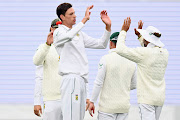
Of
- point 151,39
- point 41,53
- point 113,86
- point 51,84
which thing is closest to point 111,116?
point 113,86

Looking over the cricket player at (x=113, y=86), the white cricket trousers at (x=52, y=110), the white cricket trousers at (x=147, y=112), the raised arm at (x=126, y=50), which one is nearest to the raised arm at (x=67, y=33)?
the raised arm at (x=126, y=50)

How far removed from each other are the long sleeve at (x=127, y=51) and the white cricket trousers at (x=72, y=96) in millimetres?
755

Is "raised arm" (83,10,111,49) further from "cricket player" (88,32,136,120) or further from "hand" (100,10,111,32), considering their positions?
"cricket player" (88,32,136,120)

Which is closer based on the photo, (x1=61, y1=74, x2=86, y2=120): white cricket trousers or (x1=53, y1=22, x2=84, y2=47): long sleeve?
(x1=53, y1=22, x2=84, y2=47): long sleeve

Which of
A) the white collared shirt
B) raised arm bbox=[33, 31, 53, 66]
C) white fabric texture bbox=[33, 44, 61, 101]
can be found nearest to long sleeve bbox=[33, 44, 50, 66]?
raised arm bbox=[33, 31, 53, 66]

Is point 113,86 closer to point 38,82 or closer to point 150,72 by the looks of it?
point 150,72

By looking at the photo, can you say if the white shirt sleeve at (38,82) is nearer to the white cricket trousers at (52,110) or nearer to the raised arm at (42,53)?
the white cricket trousers at (52,110)

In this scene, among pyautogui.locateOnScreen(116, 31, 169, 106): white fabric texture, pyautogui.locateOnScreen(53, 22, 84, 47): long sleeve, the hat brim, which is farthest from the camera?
the hat brim

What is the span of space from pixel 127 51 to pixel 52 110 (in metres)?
1.53

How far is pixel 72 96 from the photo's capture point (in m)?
6.49

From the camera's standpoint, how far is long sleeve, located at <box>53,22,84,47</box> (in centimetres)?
638

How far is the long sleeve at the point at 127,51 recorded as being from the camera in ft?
22.8

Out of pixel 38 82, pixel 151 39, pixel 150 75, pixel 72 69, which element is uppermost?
pixel 151 39

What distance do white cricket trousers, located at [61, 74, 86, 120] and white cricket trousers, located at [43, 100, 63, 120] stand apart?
1.12 metres
